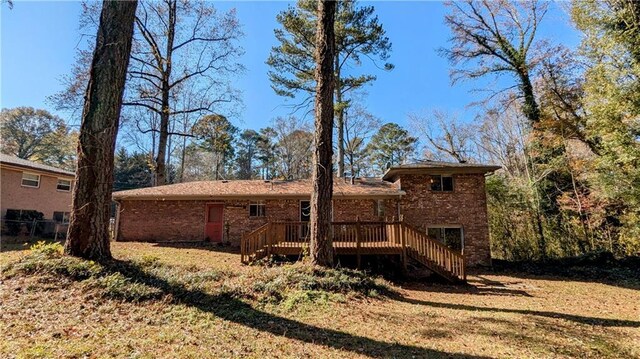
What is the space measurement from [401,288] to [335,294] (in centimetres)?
273

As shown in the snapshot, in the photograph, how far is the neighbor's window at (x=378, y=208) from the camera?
46.0ft

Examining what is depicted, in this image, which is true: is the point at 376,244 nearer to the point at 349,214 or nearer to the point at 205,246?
the point at 349,214

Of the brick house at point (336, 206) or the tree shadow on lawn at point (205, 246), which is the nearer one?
the tree shadow on lawn at point (205, 246)

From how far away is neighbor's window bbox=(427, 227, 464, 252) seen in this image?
528 inches

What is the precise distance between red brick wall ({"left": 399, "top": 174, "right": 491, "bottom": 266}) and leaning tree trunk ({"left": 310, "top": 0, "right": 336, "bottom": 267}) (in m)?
6.53

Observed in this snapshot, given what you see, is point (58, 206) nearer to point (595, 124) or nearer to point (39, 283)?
point (39, 283)

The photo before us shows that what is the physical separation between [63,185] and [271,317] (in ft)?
61.6

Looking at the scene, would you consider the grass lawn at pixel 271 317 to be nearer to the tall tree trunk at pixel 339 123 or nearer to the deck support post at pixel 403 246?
the deck support post at pixel 403 246

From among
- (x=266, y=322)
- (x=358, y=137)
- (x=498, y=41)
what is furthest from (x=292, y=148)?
(x=266, y=322)

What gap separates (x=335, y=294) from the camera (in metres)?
6.79

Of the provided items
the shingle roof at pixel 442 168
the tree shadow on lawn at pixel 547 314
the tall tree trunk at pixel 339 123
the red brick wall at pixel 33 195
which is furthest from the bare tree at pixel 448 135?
the red brick wall at pixel 33 195

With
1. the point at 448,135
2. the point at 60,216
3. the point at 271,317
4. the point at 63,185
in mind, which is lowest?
the point at 271,317

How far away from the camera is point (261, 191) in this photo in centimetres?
1454

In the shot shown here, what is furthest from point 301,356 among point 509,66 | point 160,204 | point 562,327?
point 509,66
